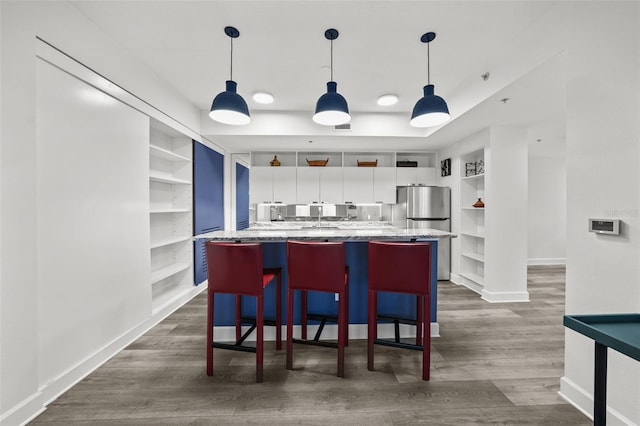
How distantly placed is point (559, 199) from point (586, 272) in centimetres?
601

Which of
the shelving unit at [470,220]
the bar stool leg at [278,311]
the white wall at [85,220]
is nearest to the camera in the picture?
the white wall at [85,220]

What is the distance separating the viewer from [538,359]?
2393 millimetres

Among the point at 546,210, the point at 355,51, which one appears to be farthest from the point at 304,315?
the point at 546,210

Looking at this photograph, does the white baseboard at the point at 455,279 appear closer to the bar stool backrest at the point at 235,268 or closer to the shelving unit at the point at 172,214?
the bar stool backrest at the point at 235,268

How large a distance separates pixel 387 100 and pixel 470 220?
2.62 m

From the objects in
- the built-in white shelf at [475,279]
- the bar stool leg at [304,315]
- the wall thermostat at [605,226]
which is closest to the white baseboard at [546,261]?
the built-in white shelf at [475,279]

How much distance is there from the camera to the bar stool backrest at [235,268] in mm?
2033

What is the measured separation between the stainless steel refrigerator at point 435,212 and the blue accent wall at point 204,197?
3.59m

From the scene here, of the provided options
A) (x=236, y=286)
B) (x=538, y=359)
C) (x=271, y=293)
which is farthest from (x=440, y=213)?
(x=236, y=286)

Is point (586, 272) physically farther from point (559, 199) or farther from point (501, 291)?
point (559, 199)

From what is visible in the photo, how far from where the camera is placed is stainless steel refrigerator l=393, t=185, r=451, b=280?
5.05m

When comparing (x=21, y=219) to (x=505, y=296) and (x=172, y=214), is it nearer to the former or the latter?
(x=172, y=214)

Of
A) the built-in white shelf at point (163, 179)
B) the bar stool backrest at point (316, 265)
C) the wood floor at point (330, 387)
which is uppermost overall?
the built-in white shelf at point (163, 179)

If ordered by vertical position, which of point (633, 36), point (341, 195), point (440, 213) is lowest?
point (440, 213)
